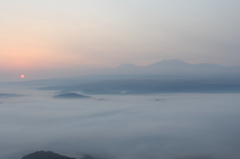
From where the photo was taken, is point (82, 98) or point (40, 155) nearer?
point (40, 155)

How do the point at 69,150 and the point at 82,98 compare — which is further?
the point at 82,98

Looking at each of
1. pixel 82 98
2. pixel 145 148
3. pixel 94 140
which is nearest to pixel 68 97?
pixel 82 98

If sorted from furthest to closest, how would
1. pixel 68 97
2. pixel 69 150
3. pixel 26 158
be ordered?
1. pixel 68 97
2. pixel 69 150
3. pixel 26 158

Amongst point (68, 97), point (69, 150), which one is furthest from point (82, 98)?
point (69, 150)

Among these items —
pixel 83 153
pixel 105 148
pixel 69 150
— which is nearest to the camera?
pixel 83 153

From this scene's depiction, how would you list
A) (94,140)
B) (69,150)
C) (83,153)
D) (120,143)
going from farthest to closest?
(94,140) → (120,143) → (69,150) → (83,153)

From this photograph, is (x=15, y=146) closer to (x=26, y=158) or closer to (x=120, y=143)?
(x=26, y=158)

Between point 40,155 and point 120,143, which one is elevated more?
point 40,155

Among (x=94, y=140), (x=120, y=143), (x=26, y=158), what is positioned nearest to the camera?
(x=26, y=158)

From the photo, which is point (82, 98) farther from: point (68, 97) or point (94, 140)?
point (94, 140)

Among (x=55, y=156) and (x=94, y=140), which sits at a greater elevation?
(x=55, y=156)
